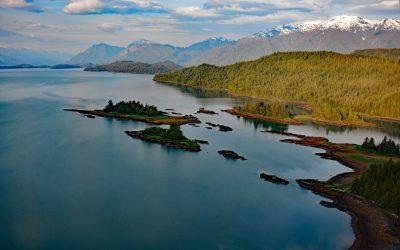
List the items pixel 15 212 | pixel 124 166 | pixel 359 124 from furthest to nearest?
pixel 359 124 < pixel 124 166 < pixel 15 212

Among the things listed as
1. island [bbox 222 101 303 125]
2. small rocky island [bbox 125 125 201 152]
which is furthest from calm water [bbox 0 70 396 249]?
island [bbox 222 101 303 125]

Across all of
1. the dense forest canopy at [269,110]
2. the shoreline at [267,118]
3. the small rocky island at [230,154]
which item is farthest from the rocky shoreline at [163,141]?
the dense forest canopy at [269,110]

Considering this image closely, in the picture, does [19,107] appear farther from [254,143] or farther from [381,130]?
[381,130]

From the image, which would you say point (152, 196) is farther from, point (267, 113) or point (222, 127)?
point (267, 113)

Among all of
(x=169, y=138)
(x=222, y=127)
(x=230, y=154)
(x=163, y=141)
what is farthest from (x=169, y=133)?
(x=222, y=127)

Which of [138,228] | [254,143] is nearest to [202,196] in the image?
Result: [138,228]
